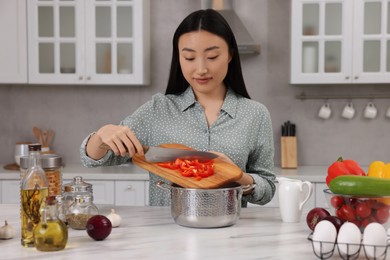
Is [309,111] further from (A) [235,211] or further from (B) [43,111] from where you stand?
(A) [235,211]

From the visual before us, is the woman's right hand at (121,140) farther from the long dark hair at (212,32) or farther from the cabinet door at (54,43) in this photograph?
the cabinet door at (54,43)

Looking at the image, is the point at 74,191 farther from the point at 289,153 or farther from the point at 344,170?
the point at 289,153

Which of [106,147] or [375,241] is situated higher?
[106,147]

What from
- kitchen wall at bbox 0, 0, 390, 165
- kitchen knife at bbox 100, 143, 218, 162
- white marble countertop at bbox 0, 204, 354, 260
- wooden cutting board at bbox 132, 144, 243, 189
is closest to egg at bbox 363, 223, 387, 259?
white marble countertop at bbox 0, 204, 354, 260

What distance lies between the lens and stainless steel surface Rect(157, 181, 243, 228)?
1.64 meters

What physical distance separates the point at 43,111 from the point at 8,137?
34cm

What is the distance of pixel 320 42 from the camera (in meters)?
3.77

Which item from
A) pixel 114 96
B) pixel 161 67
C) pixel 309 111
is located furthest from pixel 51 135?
pixel 309 111

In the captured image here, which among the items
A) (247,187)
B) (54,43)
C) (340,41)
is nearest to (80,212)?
(247,187)

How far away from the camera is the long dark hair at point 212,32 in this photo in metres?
2.01

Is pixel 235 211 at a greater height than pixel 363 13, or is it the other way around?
pixel 363 13

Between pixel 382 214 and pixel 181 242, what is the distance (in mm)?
553

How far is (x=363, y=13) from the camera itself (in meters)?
3.72

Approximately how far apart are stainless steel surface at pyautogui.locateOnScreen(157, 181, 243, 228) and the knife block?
225 centimetres
